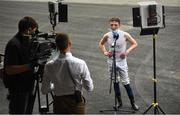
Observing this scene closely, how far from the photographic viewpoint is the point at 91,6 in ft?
74.6

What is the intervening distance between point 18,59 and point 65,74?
0.91m

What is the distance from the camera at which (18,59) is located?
24.7 ft

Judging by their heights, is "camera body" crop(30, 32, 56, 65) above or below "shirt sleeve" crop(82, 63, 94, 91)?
above

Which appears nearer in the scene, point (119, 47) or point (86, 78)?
point (86, 78)

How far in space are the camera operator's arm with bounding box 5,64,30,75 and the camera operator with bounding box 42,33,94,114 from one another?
Answer: 0.47 meters

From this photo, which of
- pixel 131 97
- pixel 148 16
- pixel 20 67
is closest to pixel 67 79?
pixel 20 67

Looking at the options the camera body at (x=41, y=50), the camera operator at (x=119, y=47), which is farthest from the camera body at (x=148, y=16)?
the camera body at (x=41, y=50)

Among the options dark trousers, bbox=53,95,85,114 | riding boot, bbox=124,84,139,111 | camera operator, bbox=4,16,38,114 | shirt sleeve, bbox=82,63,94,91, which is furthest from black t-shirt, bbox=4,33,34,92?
riding boot, bbox=124,84,139,111

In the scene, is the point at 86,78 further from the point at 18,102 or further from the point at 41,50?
the point at 18,102

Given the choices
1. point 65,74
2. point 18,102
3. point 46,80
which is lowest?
point 18,102

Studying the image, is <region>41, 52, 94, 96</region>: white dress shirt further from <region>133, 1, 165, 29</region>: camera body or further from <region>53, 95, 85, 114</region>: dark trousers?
<region>133, 1, 165, 29</region>: camera body

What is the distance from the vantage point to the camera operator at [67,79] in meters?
7.09

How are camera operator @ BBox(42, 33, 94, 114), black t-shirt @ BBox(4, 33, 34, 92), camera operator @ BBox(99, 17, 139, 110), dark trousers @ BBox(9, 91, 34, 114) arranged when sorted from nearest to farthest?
camera operator @ BBox(42, 33, 94, 114)
black t-shirt @ BBox(4, 33, 34, 92)
dark trousers @ BBox(9, 91, 34, 114)
camera operator @ BBox(99, 17, 139, 110)

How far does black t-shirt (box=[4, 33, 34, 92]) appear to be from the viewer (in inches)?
292
